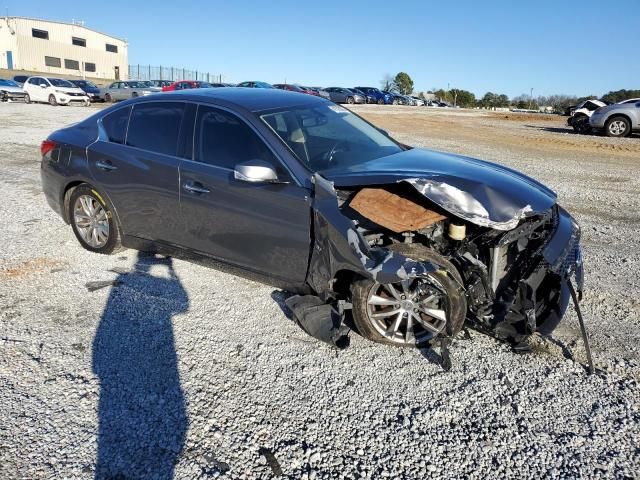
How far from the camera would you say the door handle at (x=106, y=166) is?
182 inches

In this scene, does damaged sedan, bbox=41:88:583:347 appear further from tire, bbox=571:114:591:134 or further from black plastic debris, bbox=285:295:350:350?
tire, bbox=571:114:591:134

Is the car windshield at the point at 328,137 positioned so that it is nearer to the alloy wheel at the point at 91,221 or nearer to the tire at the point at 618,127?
the alloy wheel at the point at 91,221

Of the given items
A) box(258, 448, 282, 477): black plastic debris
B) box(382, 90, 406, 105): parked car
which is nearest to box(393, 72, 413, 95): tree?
box(382, 90, 406, 105): parked car

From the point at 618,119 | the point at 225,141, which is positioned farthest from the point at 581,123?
the point at 225,141

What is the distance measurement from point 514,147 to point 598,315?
1224 cm

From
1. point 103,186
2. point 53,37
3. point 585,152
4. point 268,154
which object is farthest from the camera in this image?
point 53,37

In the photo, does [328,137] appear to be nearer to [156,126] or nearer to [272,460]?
[156,126]

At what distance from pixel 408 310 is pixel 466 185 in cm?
93

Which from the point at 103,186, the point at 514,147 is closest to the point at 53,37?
the point at 514,147

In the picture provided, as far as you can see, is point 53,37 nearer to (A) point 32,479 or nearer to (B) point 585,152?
(B) point 585,152

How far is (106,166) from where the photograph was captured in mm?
4664

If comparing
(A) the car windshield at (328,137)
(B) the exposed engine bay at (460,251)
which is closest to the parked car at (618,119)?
(A) the car windshield at (328,137)

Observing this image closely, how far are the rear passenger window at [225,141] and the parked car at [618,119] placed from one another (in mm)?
18365

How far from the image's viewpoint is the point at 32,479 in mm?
2314
